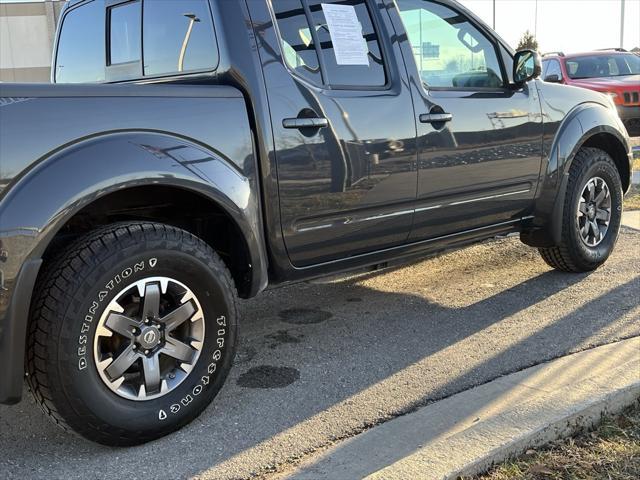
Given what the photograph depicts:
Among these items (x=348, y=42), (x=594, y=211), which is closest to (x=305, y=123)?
(x=348, y=42)

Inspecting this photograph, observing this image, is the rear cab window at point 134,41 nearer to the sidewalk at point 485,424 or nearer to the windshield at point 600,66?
the sidewalk at point 485,424

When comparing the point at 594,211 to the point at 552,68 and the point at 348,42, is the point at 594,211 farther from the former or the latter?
the point at 552,68

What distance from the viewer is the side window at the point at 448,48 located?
12.5 feet

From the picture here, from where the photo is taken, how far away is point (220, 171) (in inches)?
112

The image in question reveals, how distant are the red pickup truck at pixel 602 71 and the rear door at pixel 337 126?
898 centimetres

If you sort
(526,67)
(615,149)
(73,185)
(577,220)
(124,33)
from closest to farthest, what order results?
(73,185)
(124,33)
(526,67)
(577,220)
(615,149)

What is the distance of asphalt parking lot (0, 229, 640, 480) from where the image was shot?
2631 mm

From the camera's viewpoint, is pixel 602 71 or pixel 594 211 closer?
pixel 594 211

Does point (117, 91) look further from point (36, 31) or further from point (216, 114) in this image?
point (36, 31)

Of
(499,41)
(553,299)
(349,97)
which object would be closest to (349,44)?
(349,97)

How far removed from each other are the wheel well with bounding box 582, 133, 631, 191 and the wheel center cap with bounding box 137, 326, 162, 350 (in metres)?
3.40

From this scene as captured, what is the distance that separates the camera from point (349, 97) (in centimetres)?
331

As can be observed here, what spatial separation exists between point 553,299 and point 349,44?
7.05ft

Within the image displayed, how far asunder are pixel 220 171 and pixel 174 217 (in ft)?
1.64
